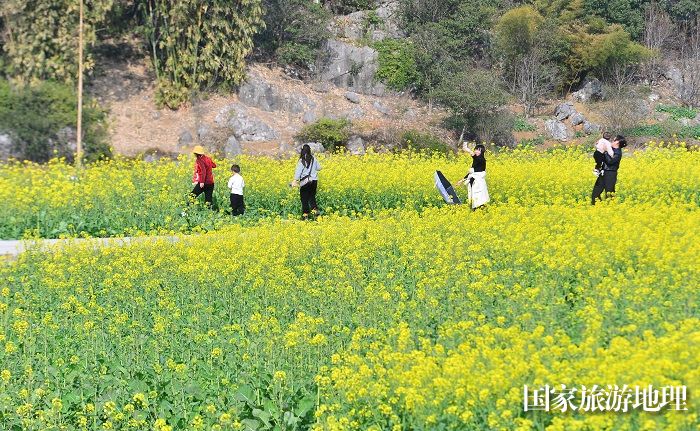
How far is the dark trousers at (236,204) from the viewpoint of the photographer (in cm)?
1695

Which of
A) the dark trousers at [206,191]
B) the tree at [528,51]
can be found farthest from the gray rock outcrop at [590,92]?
the dark trousers at [206,191]

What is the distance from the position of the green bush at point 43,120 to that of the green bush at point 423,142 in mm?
10262

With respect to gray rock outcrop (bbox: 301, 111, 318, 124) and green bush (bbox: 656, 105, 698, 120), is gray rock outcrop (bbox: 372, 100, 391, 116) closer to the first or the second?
gray rock outcrop (bbox: 301, 111, 318, 124)

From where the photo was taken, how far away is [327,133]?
32.6 metres

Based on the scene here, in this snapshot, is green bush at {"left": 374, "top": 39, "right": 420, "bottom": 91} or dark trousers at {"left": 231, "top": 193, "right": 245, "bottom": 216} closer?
dark trousers at {"left": 231, "top": 193, "right": 245, "bottom": 216}

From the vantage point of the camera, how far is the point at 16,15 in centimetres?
3198

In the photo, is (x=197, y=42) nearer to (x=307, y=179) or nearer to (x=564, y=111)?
(x=564, y=111)

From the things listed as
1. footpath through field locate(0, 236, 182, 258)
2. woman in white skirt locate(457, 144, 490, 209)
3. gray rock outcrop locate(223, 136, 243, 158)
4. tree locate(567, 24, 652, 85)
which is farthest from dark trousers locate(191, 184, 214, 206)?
tree locate(567, 24, 652, 85)

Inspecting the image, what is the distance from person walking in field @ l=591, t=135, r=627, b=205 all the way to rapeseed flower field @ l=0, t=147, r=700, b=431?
46.9 inches

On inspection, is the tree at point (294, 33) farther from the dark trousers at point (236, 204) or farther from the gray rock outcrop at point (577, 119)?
the dark trousers at point (236, 204)

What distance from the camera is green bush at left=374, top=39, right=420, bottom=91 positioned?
37.9 meters

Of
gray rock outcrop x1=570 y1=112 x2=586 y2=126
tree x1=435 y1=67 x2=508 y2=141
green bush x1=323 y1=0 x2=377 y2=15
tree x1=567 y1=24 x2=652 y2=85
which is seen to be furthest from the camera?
green bush x1=323 y1=0 x2=377 y2=15

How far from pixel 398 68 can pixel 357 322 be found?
99.4 ft

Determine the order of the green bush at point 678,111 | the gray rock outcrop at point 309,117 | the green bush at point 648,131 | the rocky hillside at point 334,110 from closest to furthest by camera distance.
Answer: the rocky hillside at point 334,110 → the green bush at point 648,131 → the gray rock outcrop at point 309,117 → the green bush at point 678,111
